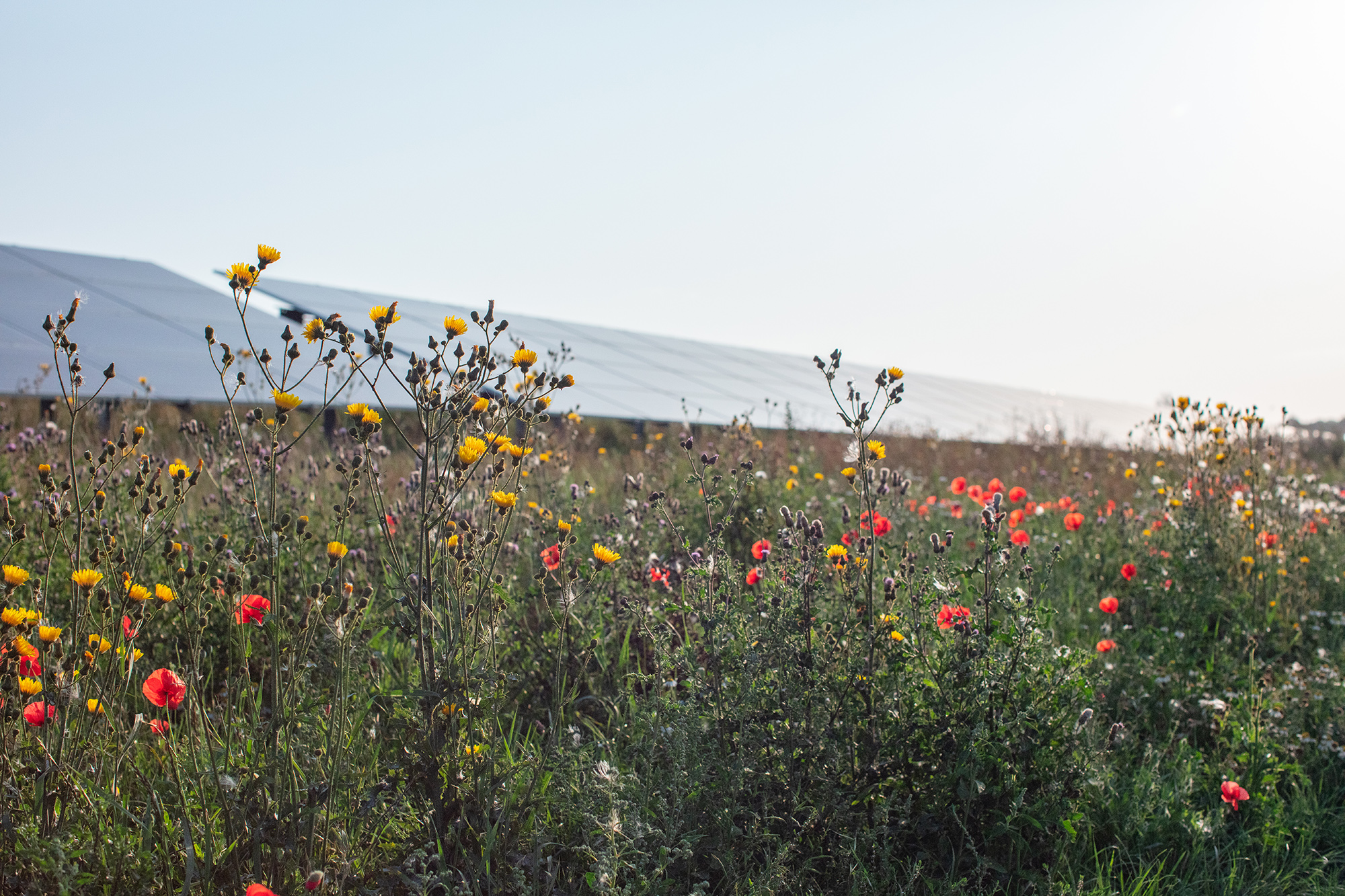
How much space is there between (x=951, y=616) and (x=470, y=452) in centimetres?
119

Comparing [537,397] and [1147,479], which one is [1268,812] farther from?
[1147,479]

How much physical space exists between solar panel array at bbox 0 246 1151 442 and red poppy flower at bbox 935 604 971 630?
2.65 metres

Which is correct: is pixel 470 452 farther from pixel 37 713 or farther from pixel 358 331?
pixel 358 331

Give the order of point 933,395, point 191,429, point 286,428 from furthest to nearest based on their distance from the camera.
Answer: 1. point 933,395
2. point 286,428
3. point 191,429

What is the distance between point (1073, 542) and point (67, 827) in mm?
4118

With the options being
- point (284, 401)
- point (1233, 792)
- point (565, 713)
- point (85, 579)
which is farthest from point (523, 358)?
point (1233, 792)

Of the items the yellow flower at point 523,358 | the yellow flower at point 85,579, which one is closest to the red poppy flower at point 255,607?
the yellow flower at point 85,579

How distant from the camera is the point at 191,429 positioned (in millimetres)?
2494

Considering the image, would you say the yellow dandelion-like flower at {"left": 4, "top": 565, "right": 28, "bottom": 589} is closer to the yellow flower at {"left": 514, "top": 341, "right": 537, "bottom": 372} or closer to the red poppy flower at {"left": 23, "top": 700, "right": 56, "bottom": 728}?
the red poppy flower at {"left": 23, "top": 700, "right": 56, "bottom": 728}

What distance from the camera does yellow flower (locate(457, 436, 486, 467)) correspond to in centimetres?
143

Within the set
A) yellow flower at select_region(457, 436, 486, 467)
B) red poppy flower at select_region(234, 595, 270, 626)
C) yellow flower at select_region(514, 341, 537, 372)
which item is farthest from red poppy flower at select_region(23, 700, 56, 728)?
yellow flower at select_region(514, 341, 537, 372)

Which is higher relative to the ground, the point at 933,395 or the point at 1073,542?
the point at 933,395

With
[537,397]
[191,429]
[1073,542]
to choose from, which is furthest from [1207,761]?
[191,429]

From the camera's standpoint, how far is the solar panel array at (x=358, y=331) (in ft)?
22.4
